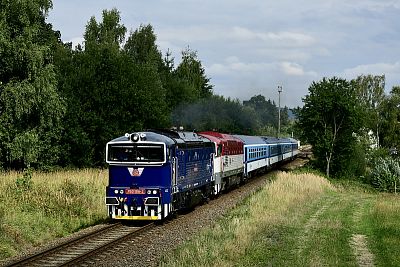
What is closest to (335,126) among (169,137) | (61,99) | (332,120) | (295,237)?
(332,120)

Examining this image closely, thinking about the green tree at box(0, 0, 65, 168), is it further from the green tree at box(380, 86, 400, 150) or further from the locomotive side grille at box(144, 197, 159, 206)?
the green tree at box(380, 86, 400, 150)

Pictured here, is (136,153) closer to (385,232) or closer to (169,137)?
(169,137)

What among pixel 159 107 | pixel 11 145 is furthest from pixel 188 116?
pixel 11 145

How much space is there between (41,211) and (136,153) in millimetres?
3693

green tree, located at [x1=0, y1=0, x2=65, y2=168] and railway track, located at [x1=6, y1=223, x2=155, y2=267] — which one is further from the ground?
green tree, located at [x1=0, y1=0, x2=65, y2=168]

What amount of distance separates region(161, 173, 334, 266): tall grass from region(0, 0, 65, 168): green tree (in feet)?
54.3

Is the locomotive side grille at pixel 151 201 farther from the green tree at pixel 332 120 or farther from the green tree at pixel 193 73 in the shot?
the green tree at pixel 193 73

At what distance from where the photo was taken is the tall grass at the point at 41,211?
15.1 m

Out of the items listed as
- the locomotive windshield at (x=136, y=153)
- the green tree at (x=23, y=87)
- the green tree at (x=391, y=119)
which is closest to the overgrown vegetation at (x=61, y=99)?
the green tree at (x=23, y=87)

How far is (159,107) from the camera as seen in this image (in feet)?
149

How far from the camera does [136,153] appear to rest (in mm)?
18250

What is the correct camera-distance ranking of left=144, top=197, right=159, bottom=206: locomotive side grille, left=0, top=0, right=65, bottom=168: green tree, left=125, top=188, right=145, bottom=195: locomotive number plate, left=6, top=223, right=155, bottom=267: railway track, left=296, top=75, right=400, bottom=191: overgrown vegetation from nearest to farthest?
left=6, top=223, right=155, bottom=267: railway track, left=144, top=197, right=159, bottom=206: locomotive side grille, left=125, top=188, right=145, bottom=195: locomotive number plate, left=0, top=0, right=65, bottom=168: green tree, left=296, top=75, right=400, bottom=191: overgrown vegetation

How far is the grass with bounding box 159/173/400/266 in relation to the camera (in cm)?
1230

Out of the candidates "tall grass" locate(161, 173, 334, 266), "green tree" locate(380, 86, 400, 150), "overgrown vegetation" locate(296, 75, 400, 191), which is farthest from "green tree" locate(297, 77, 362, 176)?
"green tree" locate(380, 86, 400, 150)
